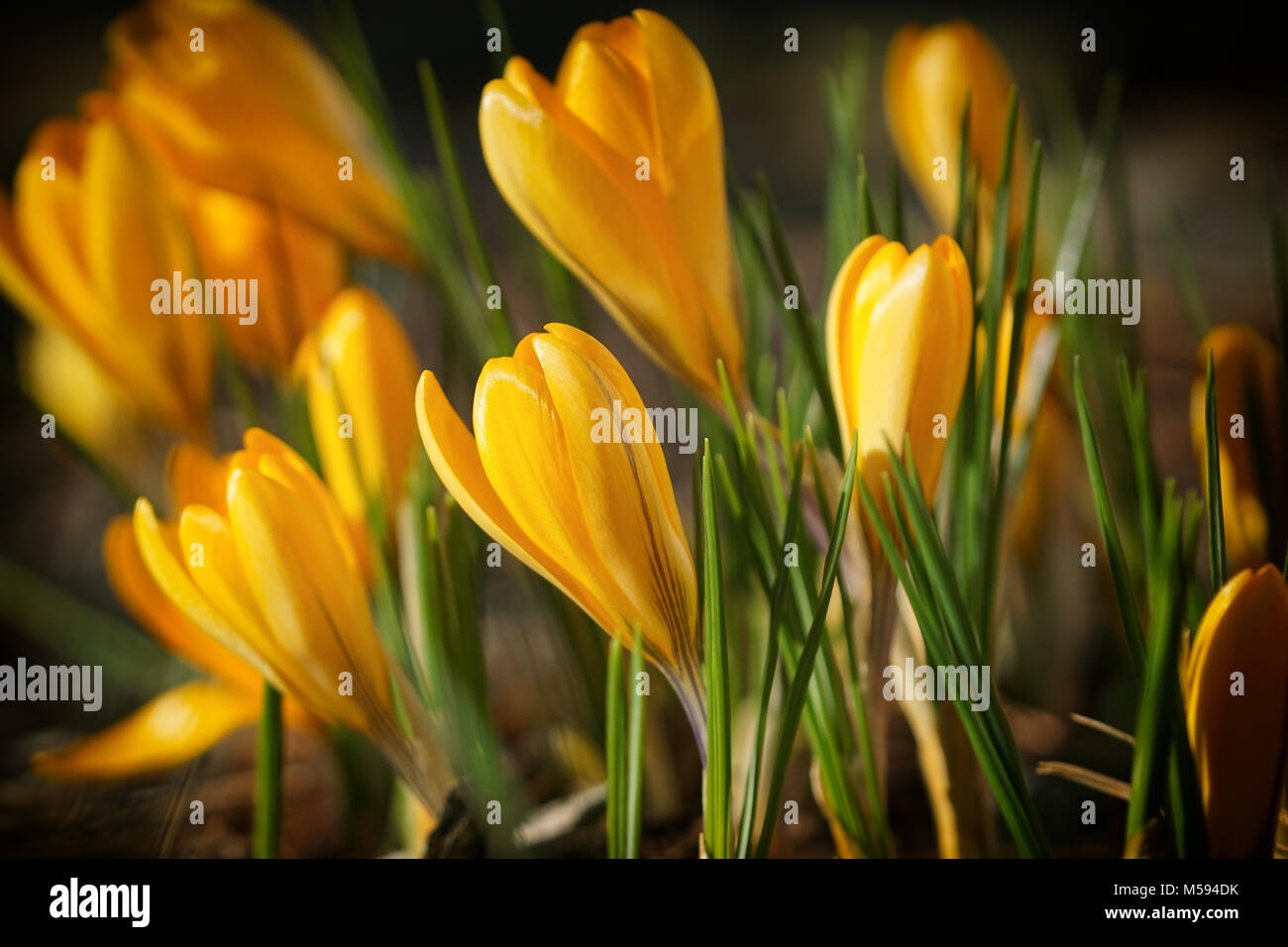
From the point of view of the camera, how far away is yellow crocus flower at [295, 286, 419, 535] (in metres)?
0.38

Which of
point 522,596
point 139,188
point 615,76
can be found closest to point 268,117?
point 139,188

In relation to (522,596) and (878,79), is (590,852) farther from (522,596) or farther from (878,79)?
(878,79)

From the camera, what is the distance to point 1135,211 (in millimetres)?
687

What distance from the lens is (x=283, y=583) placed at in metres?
0.31

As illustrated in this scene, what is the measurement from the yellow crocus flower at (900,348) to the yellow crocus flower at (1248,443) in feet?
0.52

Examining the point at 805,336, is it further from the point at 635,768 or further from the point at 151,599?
the point at 151,599

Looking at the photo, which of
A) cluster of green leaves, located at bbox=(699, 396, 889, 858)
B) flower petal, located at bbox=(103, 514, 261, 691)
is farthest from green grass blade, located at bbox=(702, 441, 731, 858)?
flower petal, located at bbox=(103, 514, 261, 691)

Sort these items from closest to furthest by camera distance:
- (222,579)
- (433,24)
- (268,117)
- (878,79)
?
(222,579) < (268,117) < (433,24) < (878,79)

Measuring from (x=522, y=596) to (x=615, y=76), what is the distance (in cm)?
40

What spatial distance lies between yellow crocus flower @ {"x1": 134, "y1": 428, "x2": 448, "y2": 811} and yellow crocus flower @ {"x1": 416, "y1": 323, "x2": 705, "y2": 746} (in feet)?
0.22

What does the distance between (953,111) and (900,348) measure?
0.61ft

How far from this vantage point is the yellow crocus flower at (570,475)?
0.89ft

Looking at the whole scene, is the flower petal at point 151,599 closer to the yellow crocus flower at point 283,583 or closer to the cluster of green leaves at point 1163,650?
the yellow crocus flower at point 283,583

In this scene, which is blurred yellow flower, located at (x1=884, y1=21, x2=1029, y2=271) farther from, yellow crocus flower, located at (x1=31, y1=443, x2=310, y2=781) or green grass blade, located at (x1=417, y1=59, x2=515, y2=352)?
yellow crocus flower, located at (x1=31, y1=443, x2=310, y2=781)
